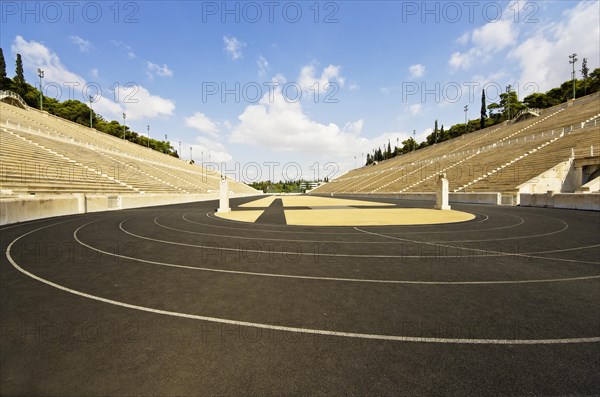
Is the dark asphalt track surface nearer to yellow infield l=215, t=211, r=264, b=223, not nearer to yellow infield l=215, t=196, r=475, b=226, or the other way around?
yellow infield l=215, t=196, r=475, b=226

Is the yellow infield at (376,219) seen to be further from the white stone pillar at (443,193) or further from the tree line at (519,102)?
the tree line at (519,102)

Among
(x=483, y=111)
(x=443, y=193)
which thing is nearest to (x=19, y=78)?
(x=443, y=193)

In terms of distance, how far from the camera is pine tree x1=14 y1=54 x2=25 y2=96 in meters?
64.2

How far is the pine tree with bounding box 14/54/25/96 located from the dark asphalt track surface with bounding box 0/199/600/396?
3425 inches

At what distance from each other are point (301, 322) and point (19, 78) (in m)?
99.7

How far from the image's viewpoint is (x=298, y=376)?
9.33ft

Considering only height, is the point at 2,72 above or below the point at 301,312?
above

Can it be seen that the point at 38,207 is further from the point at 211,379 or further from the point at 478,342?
the point at 478,342

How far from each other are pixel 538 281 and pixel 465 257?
6.21 ft

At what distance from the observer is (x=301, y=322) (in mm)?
3965

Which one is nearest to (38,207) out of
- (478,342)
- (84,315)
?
(84,315)

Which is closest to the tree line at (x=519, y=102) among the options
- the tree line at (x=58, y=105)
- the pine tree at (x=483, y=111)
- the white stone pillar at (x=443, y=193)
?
the pine tree at (x=483, y=111)

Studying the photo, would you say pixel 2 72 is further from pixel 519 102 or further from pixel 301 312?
pixel 519 102

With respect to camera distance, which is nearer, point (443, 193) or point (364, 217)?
point (364, 217)
